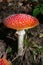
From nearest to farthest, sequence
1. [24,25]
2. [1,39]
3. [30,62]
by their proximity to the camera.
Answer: [24,25], [30,62], [1,39]

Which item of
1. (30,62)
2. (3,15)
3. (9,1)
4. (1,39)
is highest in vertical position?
(9,1)

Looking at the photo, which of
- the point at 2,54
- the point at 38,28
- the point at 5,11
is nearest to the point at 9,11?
the point at 5,11

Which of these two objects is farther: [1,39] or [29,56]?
[1,39]

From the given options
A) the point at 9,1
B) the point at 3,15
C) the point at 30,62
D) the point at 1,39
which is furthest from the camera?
the point at 9,1

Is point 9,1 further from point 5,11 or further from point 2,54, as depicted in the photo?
point 2,54

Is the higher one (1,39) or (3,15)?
(3,15)

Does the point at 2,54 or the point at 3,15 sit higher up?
the point at 3,15

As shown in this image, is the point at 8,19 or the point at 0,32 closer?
the point at 8,19

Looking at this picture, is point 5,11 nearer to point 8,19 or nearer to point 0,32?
point 0,32

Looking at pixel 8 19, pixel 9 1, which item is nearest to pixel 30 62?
pixel 8 19
